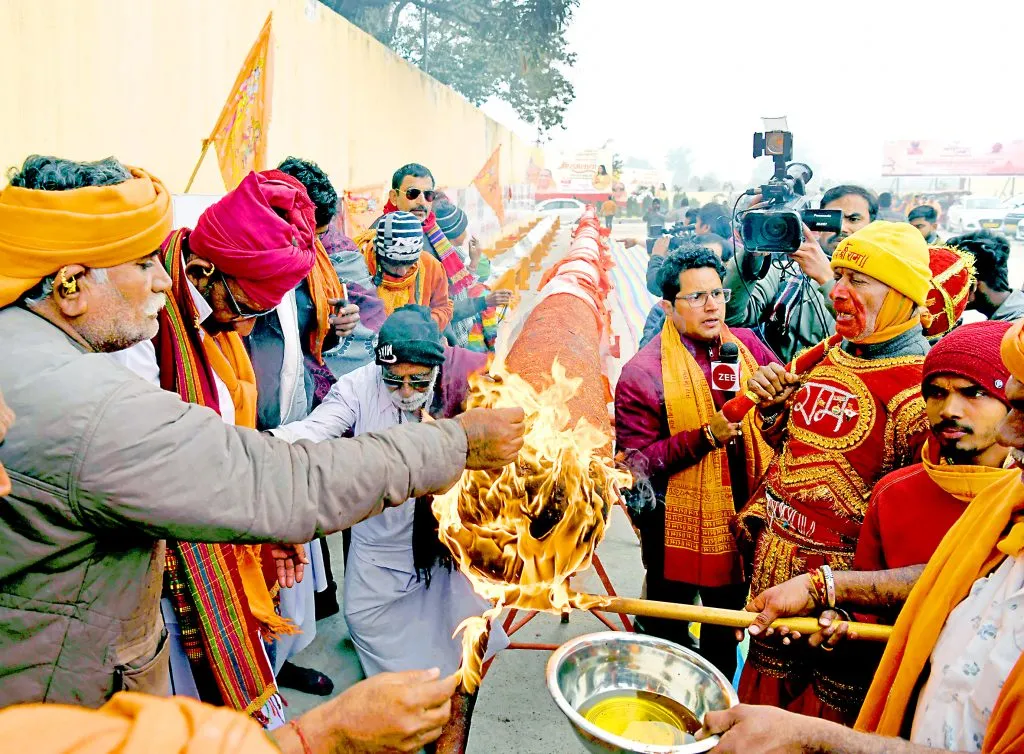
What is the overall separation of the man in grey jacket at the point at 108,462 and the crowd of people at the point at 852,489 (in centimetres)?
109

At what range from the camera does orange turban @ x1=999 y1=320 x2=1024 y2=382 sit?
67.6 inches

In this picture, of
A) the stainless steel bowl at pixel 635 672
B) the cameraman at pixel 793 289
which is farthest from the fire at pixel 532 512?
the cameraman at pixel 793 289

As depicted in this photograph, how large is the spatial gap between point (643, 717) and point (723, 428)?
5.63 feet

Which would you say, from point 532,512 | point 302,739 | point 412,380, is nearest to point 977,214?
point 412,380

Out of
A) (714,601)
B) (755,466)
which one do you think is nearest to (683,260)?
(755,466)

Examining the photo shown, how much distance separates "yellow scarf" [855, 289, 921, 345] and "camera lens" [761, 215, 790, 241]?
1397 mm

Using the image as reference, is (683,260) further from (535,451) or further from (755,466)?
(535,451)

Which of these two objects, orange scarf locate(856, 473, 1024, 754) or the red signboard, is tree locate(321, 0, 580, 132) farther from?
the red signboard

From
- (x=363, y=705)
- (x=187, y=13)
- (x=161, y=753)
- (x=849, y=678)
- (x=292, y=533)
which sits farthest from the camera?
(x=187, y=13)

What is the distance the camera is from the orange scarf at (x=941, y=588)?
6.02ft

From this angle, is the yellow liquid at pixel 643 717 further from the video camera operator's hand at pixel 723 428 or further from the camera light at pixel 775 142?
the camera light at pixel 775 142

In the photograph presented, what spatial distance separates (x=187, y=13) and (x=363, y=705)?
6.00m

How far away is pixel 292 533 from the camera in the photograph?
1730 millimetres

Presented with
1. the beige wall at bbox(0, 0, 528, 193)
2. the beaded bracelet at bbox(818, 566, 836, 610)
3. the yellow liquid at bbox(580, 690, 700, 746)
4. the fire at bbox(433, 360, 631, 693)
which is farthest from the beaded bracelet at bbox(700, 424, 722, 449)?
the beige wall at bbox(0, 0, 528, 193)
